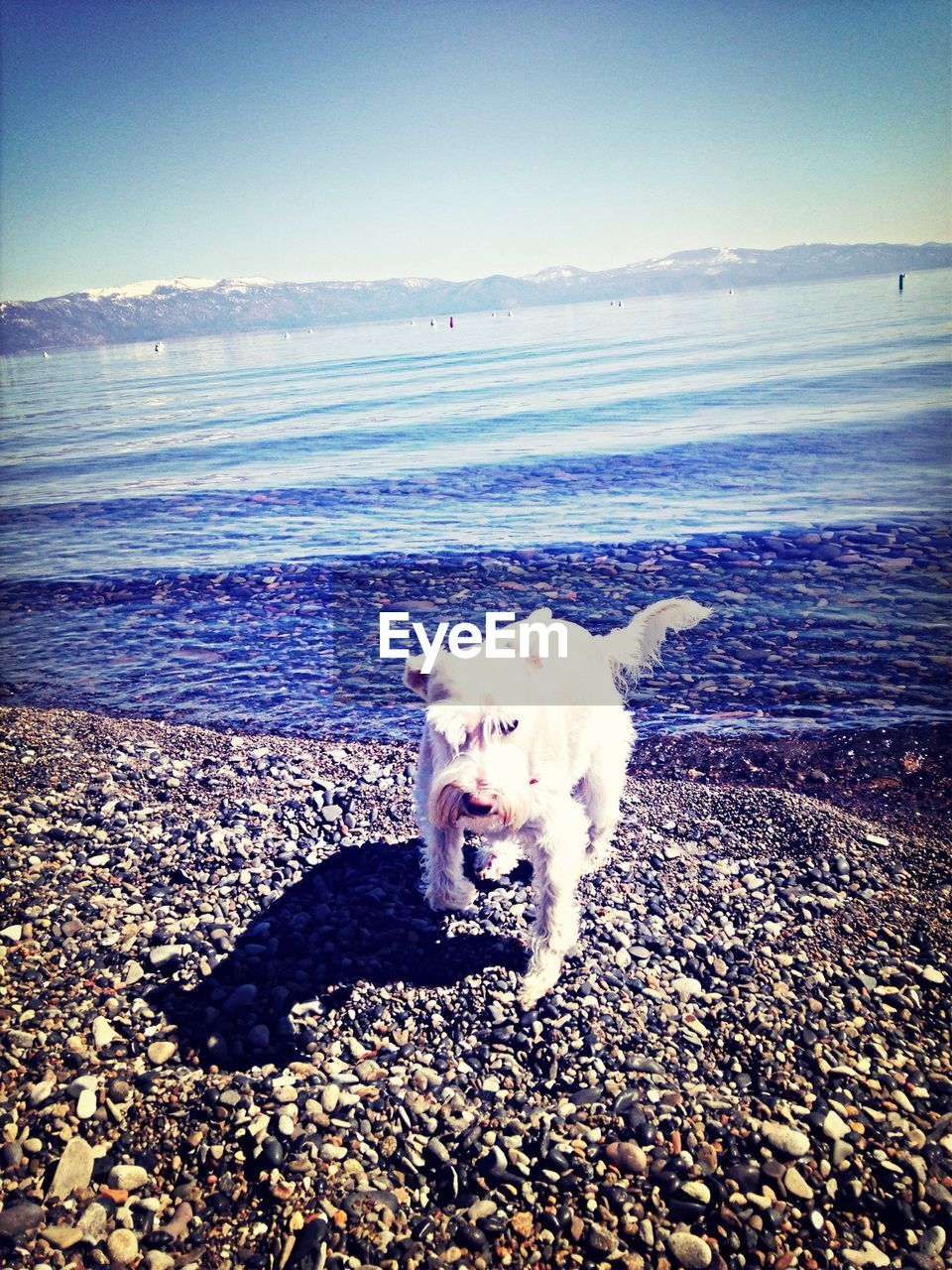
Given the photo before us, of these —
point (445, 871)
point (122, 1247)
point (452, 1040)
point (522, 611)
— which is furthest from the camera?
point (522, 611)

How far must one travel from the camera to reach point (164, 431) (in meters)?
32.4

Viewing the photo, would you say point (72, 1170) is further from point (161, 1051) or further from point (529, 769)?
point (529, 769)

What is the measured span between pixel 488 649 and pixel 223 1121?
9.17ft

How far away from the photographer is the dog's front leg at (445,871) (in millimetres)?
5031

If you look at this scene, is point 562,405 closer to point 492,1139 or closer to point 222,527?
point 222,527

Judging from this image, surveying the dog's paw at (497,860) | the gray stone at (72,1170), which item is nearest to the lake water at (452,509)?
the dog's paw at (497,860)

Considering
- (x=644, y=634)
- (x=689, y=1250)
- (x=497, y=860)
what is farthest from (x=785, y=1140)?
(x=644, y=634)

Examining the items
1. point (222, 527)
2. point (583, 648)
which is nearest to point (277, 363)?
point (222, 527)

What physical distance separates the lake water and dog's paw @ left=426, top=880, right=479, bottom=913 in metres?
3.84

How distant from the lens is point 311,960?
5.06 meters

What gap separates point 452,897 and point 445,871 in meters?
0.25

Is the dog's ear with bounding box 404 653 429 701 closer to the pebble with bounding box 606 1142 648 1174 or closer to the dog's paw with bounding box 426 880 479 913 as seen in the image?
the dog's paw with bounding box 426 880 479 913

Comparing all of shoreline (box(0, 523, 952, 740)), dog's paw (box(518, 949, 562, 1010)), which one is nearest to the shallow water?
shoreline (box(0, 523, 952, 740))

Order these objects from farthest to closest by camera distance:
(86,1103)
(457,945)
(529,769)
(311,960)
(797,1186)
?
1. (457,945)
2. (311,960)
3. (529,769)
4. (86,1103)
5. (797,1186)
